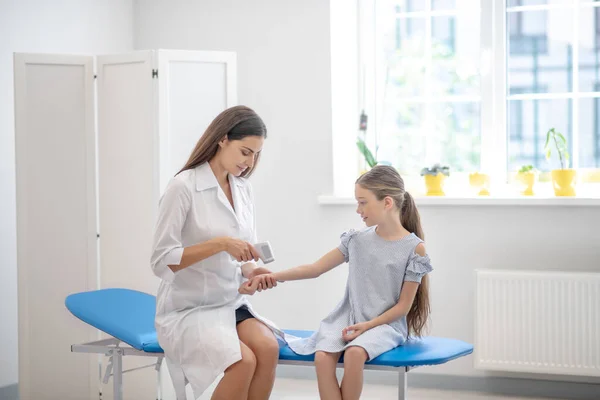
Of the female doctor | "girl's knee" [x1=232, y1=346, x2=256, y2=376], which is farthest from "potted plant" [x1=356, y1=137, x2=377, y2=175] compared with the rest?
"girl's knee" [x1=232, y1=346, x2=256, y2=376]

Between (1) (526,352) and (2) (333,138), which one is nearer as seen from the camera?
(1) (526,352)

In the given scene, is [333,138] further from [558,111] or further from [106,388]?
[106,388]

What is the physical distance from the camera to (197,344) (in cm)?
252

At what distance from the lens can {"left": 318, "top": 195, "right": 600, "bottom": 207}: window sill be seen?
3.67 meters

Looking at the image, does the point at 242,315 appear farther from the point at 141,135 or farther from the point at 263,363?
the point at 141,135

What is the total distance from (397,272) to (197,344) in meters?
0.72

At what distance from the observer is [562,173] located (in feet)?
12.4

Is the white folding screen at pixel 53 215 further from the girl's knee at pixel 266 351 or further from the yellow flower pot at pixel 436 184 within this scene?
the yellow flower pot at pixel 436 184

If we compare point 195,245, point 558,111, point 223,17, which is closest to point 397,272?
point 195,245

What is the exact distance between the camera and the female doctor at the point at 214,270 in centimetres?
251

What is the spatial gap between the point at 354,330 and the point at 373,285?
19 centimetres

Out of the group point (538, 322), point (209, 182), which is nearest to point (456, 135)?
point (538, 322)

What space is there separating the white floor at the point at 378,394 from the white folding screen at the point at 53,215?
2.35ft

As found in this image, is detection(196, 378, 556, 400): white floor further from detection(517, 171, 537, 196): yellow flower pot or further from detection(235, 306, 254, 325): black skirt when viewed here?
detection(235, 306, 254, 325): black skirt
